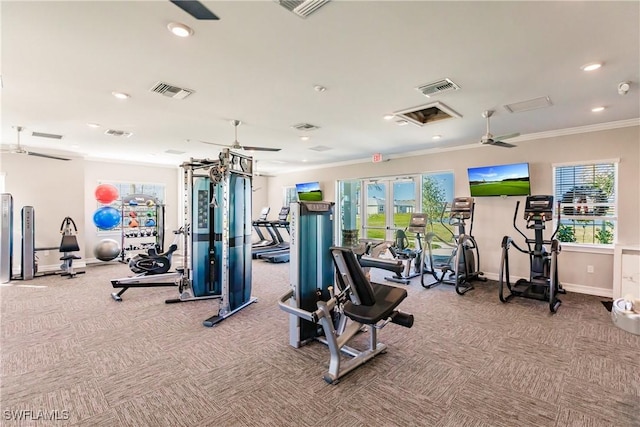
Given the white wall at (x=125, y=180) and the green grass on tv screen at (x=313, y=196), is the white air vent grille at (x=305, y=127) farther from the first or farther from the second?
the white wall at (x=125, y=180)

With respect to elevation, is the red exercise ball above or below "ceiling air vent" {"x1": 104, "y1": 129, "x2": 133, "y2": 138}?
below

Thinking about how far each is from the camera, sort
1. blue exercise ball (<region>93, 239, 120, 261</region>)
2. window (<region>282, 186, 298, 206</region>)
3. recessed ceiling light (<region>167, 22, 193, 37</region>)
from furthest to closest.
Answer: window (<region>282, 186, 298, 206</region>), blue exercise ball (<region>93, 239, 120, 261</region>), recessed ceiling light (<region>167, 22, 193, 37</region>)

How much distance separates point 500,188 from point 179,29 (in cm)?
573

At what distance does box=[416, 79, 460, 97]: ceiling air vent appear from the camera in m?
3.22

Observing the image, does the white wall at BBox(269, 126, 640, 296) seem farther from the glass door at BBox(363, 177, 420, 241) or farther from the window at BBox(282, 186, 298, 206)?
the window at BBox(282, 186, 298, 206)

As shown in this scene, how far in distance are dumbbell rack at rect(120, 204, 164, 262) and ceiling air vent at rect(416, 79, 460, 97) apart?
6748 millimetres

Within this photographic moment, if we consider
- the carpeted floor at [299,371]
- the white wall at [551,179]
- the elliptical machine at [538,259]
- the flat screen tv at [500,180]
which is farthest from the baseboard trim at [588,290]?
the flat screen tv at [500,180]

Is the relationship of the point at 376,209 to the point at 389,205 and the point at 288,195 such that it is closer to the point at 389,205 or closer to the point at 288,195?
the point at 389,205

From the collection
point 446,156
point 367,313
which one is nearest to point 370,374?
point 367,313

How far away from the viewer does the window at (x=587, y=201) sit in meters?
4.87

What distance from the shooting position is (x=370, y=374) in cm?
263

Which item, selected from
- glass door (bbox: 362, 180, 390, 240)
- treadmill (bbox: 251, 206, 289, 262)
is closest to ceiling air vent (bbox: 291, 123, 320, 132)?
glass door (bbox: 362, 180, 390, 240)

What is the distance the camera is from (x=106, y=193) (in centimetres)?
743

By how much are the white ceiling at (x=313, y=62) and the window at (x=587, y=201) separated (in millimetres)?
795
